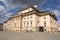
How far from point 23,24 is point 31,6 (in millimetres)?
10475

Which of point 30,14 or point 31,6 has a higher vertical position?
point 31,6

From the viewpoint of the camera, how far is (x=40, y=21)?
180 ft

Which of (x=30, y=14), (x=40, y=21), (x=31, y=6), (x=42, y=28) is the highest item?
(x=31, y=6)

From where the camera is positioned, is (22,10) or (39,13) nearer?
(39,13)

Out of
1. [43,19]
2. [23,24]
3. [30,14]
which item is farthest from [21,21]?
[43,19]

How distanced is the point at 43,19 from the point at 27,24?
8.28 m

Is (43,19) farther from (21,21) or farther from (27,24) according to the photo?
(21,21)

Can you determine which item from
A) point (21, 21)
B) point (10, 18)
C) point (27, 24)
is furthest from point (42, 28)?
point (10, 18)

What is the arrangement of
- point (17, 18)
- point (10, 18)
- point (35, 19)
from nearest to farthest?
point (35, 19) → point (17, 18) → point (10, 18)

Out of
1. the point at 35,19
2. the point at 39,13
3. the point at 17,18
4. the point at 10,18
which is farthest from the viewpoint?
the point at 10,18

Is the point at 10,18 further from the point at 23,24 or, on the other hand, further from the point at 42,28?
the point at 42,28

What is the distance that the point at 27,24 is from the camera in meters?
54.8

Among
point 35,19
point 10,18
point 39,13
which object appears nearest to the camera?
point 35,19

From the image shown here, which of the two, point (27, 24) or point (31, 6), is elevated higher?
point (31, 6)
